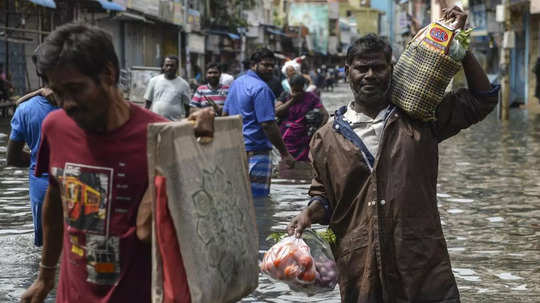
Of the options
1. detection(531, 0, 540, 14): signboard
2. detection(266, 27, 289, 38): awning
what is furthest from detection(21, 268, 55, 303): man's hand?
detection(266, 27, 289, 38): awning

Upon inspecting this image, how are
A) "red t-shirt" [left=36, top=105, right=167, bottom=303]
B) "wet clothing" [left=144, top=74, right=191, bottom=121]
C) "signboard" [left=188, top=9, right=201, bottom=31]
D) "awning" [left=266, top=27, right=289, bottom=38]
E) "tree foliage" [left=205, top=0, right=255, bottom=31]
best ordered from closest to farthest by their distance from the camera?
1. "red t-shirt" [left=36, top=105, right=167, bottom=303]
2. "wet clothing" [left=144, top=74, right=191, bottom=121]
3. "signboard" [left=188, top=9, right=201, bottom=31]
4. "tree foliage" [left=205, top=0, right=255, bottom=31]
5. "awning" [left=266, top=27, right=289, bottom=38]

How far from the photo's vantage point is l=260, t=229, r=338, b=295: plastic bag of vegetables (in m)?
4.12

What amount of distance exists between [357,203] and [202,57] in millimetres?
53280

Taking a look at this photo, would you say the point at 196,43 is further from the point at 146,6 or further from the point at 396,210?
the point at 396,210

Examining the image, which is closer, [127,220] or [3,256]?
[127,220]

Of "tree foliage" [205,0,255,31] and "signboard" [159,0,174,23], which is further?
"tree foliage" [205,0,255,31]

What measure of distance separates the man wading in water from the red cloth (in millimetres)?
1205

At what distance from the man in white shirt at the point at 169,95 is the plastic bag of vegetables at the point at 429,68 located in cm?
825

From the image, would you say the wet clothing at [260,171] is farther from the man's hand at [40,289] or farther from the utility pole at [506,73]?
the utility pole at [506,73]

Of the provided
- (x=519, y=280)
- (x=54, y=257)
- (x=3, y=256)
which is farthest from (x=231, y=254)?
(x=3, y=256)

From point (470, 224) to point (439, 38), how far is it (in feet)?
17.3

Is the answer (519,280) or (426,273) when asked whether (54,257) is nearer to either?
(426,273)

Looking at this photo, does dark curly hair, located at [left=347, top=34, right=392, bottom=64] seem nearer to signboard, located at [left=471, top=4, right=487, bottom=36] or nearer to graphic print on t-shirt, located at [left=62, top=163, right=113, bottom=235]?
graphic print on t-shirt, located at [left=62, top=163, right=113, bottom=235]

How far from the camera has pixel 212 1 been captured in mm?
57031
